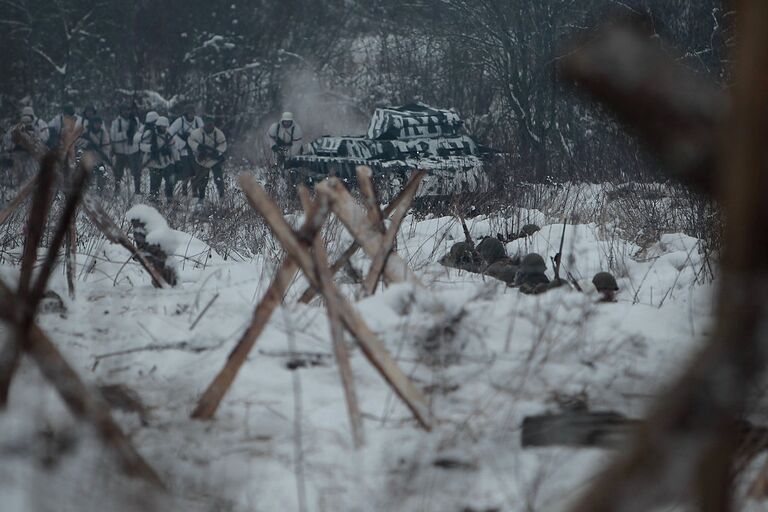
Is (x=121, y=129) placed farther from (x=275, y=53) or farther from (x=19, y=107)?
(x=275, y=53)

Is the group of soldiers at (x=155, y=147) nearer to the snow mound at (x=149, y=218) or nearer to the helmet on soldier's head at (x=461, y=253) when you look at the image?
the helmet on soldier's head at (x=461, y=253)

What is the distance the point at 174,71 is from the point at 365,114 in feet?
19.0

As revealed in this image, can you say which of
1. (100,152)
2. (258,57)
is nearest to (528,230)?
(100,152)

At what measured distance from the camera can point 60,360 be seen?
9.43 ft

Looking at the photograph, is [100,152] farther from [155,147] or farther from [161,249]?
[161,249]

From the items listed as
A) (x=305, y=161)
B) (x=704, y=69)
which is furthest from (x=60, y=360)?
(x=704, y=69)

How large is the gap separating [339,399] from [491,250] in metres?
5.13

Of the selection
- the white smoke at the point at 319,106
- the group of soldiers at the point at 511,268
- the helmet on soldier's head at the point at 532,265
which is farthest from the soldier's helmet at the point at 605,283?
the white smoke at the point at 319,106

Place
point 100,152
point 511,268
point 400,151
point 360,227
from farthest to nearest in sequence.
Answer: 1. point 100,152
2. point 400,151
3. point 511,268
4. point 360,227

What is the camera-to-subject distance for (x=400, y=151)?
17.0 meters

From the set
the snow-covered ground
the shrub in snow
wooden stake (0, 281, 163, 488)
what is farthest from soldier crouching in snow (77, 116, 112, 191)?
wooden stake (0, 281, 163, 488)

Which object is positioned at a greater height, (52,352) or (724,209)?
(724,209)

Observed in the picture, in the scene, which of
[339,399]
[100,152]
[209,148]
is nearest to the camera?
[339,399]

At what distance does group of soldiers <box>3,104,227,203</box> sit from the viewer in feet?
59.7
